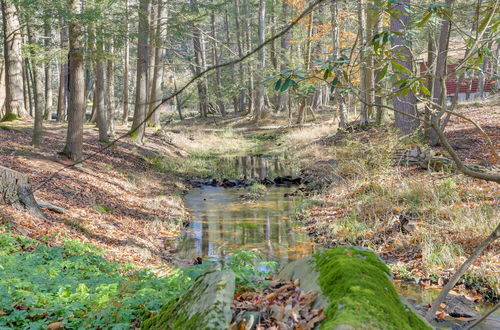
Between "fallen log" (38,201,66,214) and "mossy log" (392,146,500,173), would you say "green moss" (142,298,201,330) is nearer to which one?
"fallen log" (38,201,66,214)

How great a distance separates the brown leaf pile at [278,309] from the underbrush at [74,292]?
1.69 feet

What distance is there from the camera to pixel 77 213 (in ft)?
30.9

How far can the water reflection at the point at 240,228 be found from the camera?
30.3ft

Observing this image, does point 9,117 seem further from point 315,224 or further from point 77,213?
point 315,224

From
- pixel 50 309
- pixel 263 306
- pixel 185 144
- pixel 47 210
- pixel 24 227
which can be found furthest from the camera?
pixel 185 144

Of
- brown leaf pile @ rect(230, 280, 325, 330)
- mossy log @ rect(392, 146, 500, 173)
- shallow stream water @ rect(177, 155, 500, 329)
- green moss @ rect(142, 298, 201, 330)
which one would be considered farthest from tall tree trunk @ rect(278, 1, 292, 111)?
green moss @ rect(142, 298, 201, 330)

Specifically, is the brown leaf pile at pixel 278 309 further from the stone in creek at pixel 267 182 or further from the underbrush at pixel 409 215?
the stone in creek at pixel 267 182

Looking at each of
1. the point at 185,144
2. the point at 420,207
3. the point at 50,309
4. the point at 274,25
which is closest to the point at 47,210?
the point at 50,309

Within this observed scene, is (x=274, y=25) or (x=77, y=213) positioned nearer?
(x=77, y=213)

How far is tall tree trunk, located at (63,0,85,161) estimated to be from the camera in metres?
12.2

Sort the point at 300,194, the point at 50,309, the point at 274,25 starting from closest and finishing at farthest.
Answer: the point at 50,309, the point at 300,194, the point at 274,25

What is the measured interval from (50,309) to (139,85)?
1665 centimetres

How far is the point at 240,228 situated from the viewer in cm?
1087

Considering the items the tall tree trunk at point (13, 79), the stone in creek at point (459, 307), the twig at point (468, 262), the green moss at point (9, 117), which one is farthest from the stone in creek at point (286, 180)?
the twig at point (468, 262)
